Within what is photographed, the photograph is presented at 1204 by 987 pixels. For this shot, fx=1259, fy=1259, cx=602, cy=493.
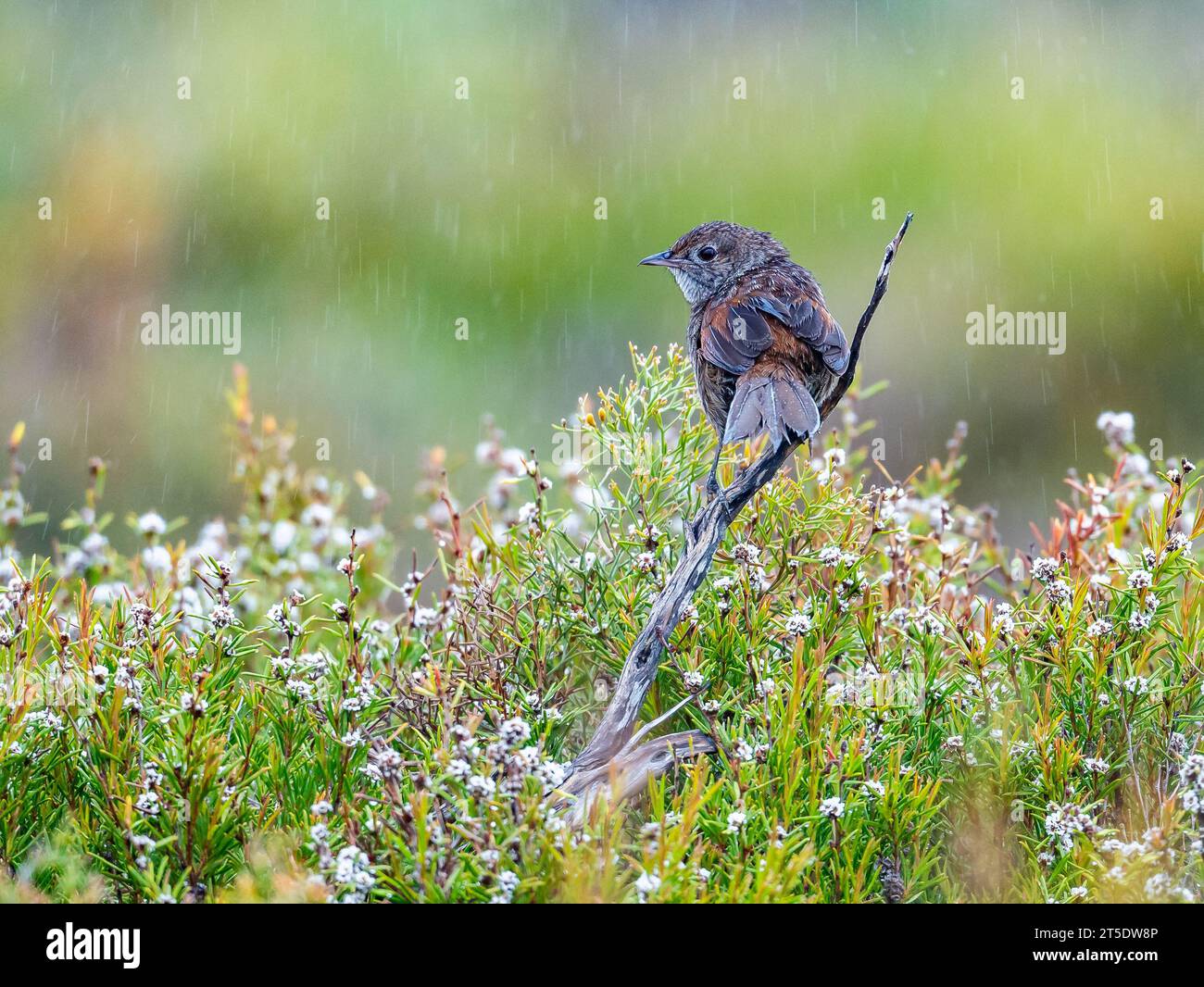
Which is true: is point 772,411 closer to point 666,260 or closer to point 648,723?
point 648,723

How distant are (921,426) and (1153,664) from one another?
17.8ft

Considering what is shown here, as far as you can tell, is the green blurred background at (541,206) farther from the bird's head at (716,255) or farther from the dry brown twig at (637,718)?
the dry brown twig at (637,718)

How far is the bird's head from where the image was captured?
4.36 meters

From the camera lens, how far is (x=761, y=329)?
3664mm

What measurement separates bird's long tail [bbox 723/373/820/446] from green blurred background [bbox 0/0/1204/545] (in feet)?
13.7

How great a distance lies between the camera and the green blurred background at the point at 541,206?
837 cm

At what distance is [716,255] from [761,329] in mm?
811

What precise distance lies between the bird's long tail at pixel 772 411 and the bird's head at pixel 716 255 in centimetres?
103

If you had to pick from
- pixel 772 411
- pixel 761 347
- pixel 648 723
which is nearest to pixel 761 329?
pixel 761 347

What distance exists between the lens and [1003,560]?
11.7 feet
